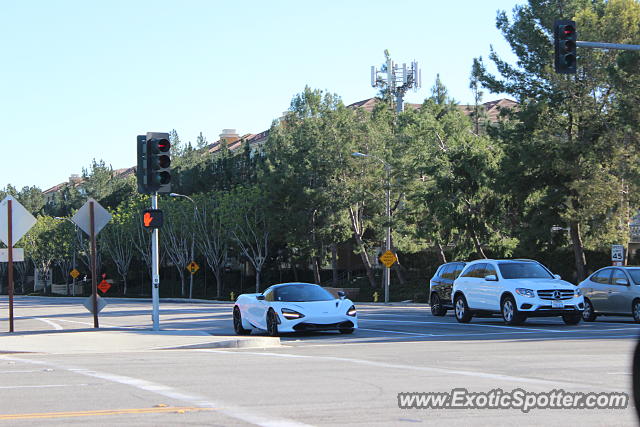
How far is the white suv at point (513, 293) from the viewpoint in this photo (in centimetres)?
2342

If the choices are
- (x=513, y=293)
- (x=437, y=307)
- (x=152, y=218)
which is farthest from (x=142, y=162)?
(x=437, y=307)

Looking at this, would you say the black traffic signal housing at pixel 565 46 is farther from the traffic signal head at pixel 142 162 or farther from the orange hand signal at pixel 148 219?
the orange hand signal at pixel 148 219

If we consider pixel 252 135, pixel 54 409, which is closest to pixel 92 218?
pixel 54 409

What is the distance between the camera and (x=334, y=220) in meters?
65.1

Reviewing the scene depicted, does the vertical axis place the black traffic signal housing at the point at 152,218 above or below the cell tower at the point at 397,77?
below

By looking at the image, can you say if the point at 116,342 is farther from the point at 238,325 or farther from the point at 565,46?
the point at 565,46

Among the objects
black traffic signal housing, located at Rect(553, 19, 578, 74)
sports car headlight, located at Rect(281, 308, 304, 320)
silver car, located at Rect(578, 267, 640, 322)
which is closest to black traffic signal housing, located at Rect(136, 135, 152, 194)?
sports car headlight, located at Rect(281, 308, 304, 320)

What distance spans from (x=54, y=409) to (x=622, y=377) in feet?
22.2

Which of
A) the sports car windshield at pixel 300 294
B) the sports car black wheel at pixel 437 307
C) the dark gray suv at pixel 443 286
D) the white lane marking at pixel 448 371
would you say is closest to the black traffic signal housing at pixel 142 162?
the sports car windshield at pixel 300 294

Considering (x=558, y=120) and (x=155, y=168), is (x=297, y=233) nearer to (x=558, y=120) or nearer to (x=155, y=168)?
(x=558, y=120)

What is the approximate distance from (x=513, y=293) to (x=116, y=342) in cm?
982

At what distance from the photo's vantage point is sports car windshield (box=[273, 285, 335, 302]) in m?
22.3

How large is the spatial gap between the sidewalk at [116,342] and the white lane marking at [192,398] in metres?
4.12

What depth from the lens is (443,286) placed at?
95.9ft
